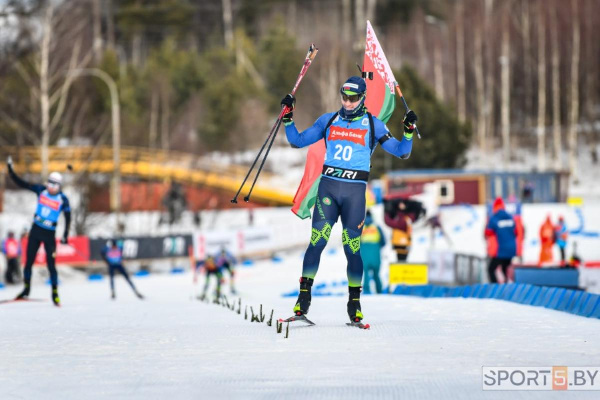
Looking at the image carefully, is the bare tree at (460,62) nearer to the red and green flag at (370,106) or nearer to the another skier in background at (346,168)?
the red and green flag at (370,106)

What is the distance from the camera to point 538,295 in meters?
9.32

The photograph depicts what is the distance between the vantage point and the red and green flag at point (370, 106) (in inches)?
363

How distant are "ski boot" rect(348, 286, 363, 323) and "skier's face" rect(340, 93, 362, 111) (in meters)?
1.34

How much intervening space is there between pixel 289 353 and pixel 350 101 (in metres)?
2.43

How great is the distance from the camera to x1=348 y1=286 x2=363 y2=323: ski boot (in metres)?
7.62

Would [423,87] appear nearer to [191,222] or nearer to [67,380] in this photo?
[191,222]

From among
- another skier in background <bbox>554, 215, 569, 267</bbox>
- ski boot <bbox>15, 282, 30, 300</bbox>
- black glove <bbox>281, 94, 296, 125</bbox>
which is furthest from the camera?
another skier in background <bbox>554, 215, 569, 267</bbox>

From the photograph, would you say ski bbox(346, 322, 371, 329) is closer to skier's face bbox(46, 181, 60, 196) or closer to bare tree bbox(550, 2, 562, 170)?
skier's face bbox(46, 181, 60, 196)

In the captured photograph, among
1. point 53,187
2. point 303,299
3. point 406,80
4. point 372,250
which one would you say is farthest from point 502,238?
point 406,80

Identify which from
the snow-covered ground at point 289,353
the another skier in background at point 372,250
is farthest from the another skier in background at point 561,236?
the snow-covered ground at point 289,353

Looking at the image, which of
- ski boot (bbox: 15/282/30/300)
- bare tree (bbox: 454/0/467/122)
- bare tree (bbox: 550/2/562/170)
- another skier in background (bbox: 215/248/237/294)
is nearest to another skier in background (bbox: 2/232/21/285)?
another skier in background (bbox: 215/248/237/294)

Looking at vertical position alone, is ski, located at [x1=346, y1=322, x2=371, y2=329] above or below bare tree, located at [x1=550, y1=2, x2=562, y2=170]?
below

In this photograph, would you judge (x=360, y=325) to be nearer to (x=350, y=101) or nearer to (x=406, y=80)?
(x=350, y=101)

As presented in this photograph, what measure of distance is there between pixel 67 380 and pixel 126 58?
3160 inches
